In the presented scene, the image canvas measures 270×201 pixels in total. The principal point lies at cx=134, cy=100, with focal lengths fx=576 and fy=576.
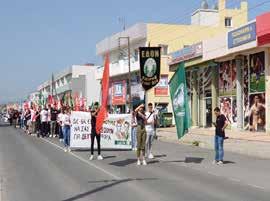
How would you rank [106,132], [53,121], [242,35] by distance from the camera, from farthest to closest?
[53,121] < [242,35] < [106,132]

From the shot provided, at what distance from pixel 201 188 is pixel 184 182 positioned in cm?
109

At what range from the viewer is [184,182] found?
42.1 ft

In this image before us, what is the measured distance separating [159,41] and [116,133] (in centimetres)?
3150

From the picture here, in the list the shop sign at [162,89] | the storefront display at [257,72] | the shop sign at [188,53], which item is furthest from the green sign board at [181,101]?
the shop sign at [162,89]

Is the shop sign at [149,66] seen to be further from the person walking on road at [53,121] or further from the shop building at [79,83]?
the shop building at [79,83]

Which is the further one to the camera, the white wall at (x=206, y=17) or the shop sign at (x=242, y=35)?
the white wall at (x=206, y=17)

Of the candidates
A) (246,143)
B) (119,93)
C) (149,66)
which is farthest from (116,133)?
(119,93)

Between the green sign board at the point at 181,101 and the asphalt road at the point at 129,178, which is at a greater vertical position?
the green sign board at the point at 181,101

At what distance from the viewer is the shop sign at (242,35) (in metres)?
28.3

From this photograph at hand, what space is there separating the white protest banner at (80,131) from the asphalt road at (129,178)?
6.32 ft

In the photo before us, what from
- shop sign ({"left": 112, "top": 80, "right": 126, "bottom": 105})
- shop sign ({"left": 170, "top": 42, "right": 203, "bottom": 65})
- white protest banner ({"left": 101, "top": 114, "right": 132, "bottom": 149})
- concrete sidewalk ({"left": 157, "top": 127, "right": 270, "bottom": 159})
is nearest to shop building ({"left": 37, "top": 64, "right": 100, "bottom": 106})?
shop sign ({"left": 112, "top": 80, "right": 126, "bottom": 105})

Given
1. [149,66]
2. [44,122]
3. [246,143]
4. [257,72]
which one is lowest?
[246,143]

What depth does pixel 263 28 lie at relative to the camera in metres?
27.0

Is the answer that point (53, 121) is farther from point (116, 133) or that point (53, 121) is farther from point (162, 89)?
point (162, 89)
